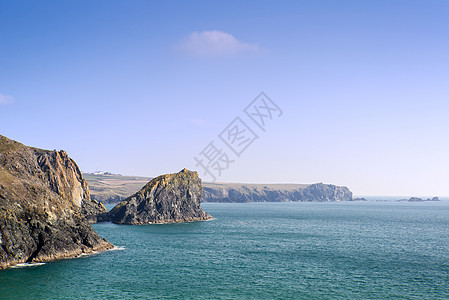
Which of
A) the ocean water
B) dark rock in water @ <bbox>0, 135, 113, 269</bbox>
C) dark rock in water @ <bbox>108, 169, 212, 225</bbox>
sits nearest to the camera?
the ocean water

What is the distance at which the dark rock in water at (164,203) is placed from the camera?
148m

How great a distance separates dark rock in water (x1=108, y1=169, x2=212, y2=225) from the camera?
485ft

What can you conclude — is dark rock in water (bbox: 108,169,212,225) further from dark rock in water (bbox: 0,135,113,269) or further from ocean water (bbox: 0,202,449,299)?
dark rock in water (bbox: 0,135,113,269)

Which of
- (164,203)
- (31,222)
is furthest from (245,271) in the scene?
(164,203)

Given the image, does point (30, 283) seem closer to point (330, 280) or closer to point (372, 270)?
point (330, 280)

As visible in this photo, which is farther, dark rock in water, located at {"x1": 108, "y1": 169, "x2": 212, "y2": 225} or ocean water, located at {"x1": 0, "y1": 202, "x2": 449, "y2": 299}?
dark rock in water, located at {"x1": 108, "y1": 169, "x2": 212, "y2": 225}

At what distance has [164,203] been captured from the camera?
156500 mm

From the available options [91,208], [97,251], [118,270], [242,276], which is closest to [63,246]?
[97,251]

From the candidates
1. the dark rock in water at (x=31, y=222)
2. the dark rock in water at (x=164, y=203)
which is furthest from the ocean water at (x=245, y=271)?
the dark rock in water at (x=164, y=203)

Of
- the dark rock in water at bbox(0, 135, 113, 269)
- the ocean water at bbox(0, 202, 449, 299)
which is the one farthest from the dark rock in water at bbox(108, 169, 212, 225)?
the dark rock in water at bbox(0, 135, 113, 269)

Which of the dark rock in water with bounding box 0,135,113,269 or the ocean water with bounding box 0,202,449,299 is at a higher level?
the dark rock in water with bounding box 0,135,113,269

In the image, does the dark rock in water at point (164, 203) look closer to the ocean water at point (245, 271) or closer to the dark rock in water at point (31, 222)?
the ocean water at point (245, 271)

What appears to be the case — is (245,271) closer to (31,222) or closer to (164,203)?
(31,222)

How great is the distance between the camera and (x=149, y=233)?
11469cm
